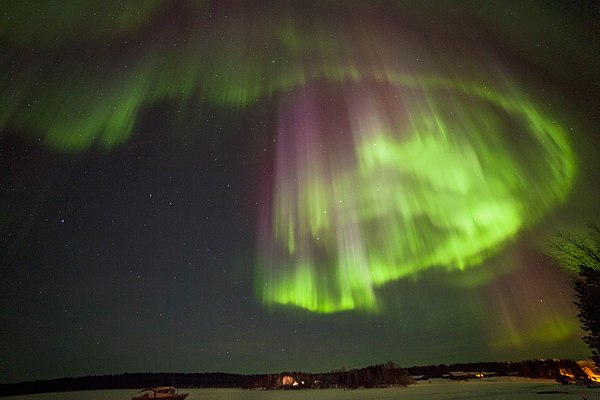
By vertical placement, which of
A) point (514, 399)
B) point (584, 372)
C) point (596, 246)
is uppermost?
point (596, 246)

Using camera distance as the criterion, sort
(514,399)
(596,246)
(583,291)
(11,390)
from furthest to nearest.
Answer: (11,390) < (583,291) < (514,399) < (596,246)

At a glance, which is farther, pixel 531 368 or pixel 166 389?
pixel 531 368

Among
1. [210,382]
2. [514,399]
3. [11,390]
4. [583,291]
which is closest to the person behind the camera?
[514,399]

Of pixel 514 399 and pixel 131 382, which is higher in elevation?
pixel 131 382

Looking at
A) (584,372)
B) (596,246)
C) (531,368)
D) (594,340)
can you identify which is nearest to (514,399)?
(594,340)

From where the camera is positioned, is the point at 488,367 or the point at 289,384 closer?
the point at 289,384

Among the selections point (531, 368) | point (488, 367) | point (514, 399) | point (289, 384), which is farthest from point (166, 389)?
point (488, 367)

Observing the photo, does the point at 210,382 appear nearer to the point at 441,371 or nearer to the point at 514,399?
the point at 441,371

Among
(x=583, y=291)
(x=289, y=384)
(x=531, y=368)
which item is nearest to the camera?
(x=583, y=291)

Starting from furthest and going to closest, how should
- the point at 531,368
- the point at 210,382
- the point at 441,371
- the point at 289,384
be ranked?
the point at 210,382, the point at 441,371, the point at 289,384, the point at 531,368

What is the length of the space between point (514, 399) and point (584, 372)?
3424 cm

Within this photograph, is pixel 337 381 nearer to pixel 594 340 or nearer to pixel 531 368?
pixel 531 368

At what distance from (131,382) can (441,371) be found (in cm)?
11219

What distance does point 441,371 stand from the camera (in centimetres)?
13125
